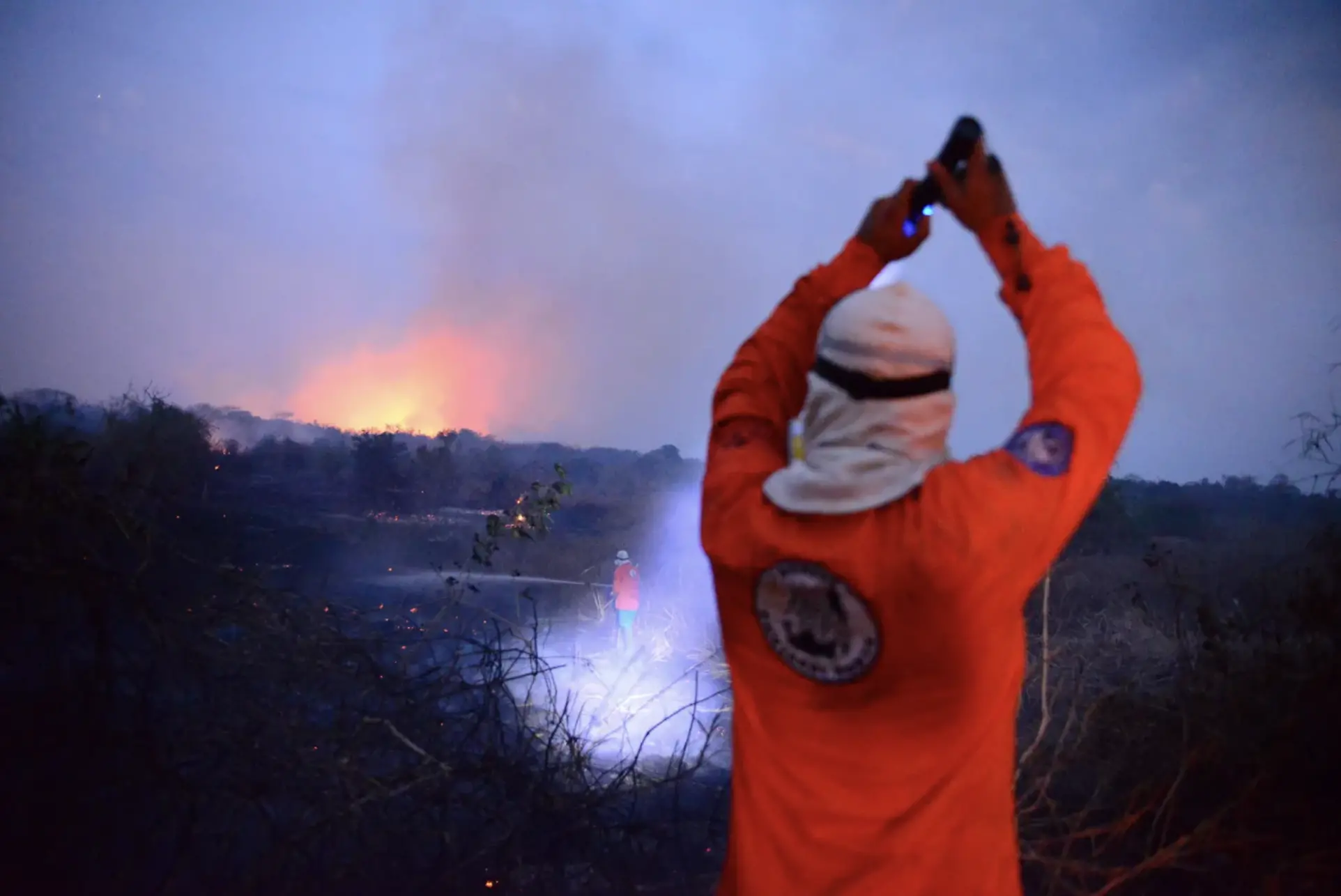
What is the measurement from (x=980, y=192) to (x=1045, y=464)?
0.47m

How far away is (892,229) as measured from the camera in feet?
4.82

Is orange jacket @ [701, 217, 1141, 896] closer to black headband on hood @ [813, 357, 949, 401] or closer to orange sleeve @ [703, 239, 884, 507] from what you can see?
orange sleeve @ [703, 239, 884, 507]

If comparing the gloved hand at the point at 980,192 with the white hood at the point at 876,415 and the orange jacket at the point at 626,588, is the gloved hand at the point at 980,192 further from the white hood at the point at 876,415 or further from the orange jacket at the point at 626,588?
the orange jacket at the point at 626,588

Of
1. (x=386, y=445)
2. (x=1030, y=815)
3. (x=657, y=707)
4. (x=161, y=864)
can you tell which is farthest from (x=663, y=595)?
(x=161, y=864)

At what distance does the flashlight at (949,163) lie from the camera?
129 cm

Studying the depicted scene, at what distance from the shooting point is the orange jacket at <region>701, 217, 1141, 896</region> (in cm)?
110

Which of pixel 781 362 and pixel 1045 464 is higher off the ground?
pixel 781 362

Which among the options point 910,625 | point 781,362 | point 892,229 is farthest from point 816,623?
point 892,229

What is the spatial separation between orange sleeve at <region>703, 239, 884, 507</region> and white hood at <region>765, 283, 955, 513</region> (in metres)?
0.19

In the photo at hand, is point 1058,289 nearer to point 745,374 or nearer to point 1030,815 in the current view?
point 745,374

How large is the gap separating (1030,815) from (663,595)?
584 centimetres

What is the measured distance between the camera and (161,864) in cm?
343

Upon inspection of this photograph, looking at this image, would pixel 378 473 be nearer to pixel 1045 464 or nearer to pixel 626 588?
pixel 626 588

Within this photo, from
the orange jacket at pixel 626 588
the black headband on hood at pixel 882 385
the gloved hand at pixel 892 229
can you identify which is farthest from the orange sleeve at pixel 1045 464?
the orange jacket at pixel 626 588
